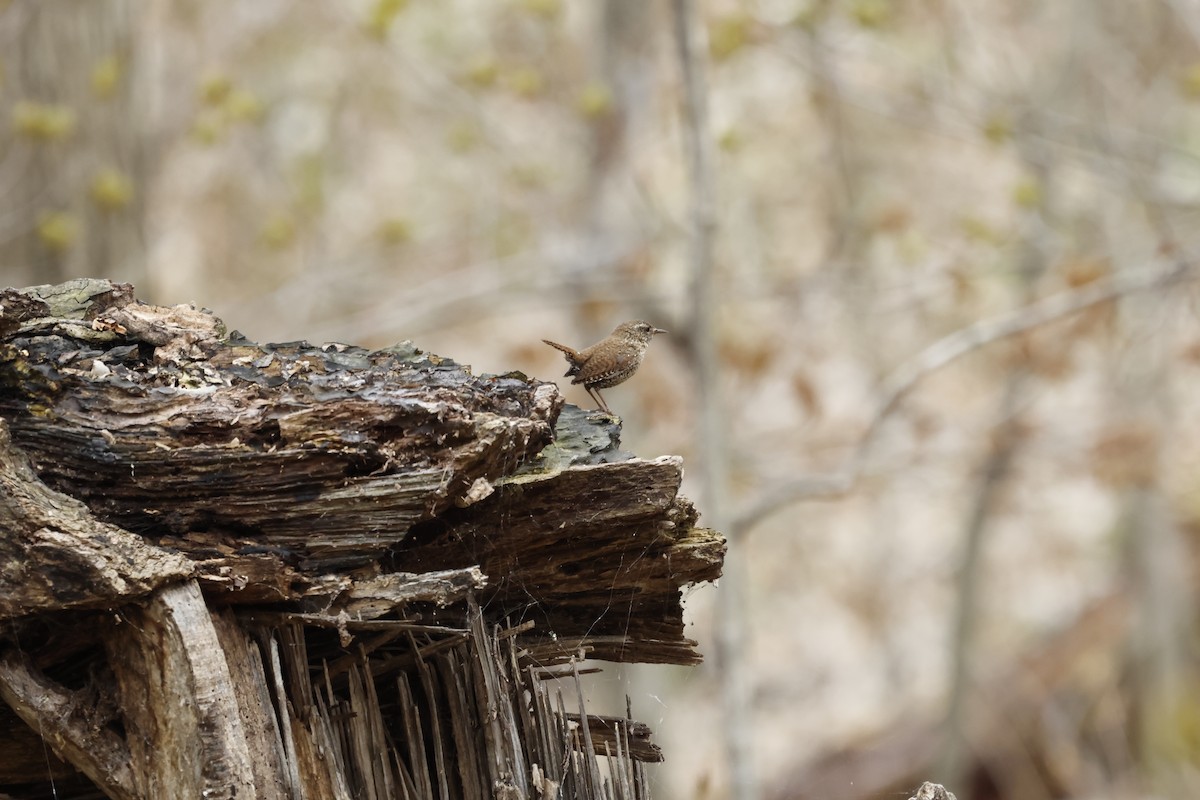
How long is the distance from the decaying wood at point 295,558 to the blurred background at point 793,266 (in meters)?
0.91

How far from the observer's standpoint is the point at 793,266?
966 cm

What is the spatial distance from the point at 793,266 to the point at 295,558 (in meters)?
8.15

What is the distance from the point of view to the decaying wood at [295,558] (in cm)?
173

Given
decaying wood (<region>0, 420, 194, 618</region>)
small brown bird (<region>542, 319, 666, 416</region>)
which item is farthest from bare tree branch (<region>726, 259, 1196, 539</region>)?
decaying wood (<region>0, 420, 194, 618</region>)

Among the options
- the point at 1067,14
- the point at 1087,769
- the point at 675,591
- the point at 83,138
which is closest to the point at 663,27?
the point at 1067,14

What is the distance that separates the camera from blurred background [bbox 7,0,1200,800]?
17.3ft

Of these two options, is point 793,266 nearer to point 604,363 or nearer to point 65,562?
point 604,363

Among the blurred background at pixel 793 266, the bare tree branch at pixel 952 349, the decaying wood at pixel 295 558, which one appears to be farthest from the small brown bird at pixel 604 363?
the bare tree branch at pixel 952 349

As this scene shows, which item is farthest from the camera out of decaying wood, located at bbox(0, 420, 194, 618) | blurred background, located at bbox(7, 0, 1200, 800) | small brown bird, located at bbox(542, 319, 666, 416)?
blurred background, located at bbox(7, 0, 1200, 800)

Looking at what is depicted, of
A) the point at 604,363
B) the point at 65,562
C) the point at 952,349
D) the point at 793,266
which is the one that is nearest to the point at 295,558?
the point at 65,562

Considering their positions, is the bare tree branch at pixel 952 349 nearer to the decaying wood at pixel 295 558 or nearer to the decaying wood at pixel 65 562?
the decaying wood at pixel 295 558

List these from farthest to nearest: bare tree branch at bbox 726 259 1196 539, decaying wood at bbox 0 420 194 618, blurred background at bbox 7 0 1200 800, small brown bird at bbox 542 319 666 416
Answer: blurred background at bbox 7 0 1200 800 < bare tree branch at bbox 726 259 1196 539 < small brown bird at bbox 542 319 666 416 < decaying wood at bbox 0 420 194 618

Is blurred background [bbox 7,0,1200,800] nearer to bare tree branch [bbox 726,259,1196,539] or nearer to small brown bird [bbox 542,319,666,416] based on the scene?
bare tree branch [bbox 726,259,1196,539]

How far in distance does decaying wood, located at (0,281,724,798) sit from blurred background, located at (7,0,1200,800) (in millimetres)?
910
